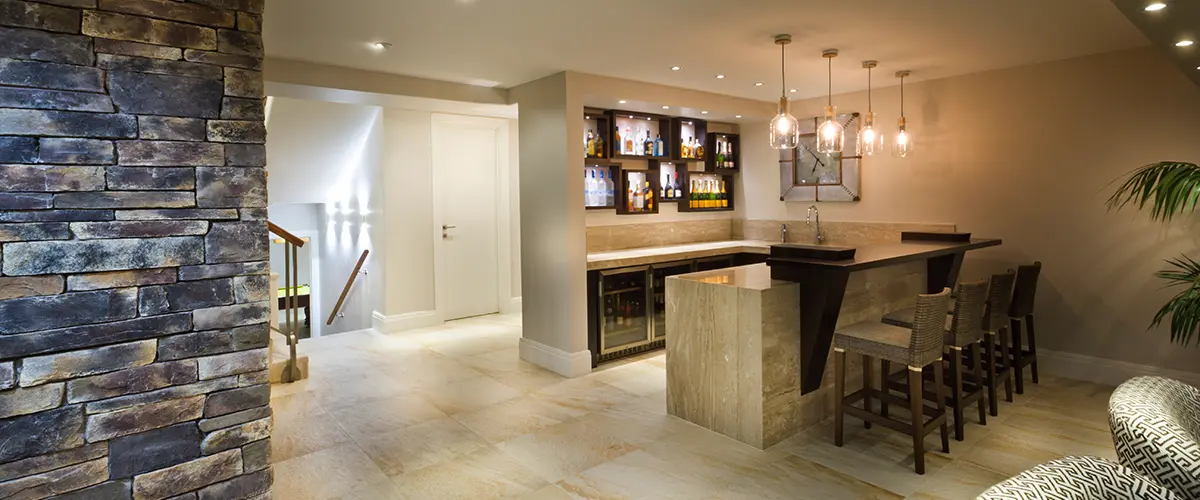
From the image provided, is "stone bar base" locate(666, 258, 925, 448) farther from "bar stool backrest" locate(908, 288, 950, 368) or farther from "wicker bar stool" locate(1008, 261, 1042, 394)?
"wicker bar stool" locate(1008, 261, 1042, 394)

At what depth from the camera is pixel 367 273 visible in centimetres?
678

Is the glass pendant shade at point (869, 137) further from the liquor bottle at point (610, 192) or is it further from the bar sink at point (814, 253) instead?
the liquor bottle at point (610, 192)

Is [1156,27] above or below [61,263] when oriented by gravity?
above

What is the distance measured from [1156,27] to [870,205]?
3.16 metres

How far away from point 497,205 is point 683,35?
402 cm

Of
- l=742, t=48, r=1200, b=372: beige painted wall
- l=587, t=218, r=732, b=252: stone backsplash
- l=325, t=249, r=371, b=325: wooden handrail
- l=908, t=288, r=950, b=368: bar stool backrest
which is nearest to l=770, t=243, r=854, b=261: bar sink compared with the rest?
l=908, t=288, r=950, b=368: bar stool backrest

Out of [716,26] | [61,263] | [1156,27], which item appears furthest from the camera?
[716,26]

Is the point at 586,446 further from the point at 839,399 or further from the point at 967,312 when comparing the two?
the point at 967,312

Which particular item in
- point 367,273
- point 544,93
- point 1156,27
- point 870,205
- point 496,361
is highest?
point 544,93

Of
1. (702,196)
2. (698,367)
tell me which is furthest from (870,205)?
(698,367)

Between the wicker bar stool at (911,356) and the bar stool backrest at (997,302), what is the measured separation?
77cm

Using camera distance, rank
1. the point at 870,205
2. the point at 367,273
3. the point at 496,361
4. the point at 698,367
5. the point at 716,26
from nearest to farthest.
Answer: the point at 716,26
the point at 698,367
the point at 496,361
the point at 870,205
the point at 367,273

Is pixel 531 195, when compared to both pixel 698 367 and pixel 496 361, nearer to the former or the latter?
pixel 496 361

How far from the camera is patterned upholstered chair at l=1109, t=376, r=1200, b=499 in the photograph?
55.1 inches
